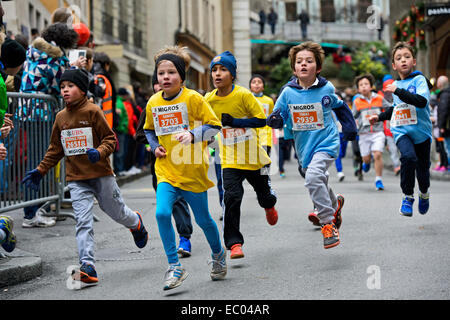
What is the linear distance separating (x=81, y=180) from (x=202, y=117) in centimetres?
115

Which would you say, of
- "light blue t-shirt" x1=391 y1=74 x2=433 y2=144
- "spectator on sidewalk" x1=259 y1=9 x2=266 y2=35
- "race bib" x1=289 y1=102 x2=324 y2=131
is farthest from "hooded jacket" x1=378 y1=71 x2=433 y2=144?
"spectator on sidewalk" x1=259 y1=9 x2=266 y2=35

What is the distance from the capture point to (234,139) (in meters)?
6.71

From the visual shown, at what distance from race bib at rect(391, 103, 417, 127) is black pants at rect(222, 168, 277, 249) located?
1.56m

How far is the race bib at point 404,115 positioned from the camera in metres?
7.55

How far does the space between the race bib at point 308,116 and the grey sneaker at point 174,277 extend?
186 centimetres

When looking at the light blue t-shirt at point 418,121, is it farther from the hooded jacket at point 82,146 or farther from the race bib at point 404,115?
the hooded jacket at point 82,146

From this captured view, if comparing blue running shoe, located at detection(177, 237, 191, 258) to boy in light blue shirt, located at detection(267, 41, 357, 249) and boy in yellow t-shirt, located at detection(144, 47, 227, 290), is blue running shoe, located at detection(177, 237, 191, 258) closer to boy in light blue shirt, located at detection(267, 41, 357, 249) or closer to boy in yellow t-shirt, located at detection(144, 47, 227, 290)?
boy in yellow t-shirt, located at detection(144, 47, 227, 290)

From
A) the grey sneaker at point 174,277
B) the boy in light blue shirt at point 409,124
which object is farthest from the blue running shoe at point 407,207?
the grey sneaker at point 174,277

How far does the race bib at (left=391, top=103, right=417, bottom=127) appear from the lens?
7547 millimetres

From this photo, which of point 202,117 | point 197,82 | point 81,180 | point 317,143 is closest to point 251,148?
point 317,143

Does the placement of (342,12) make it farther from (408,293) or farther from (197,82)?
(408,293)

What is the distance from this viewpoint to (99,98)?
9.87 m

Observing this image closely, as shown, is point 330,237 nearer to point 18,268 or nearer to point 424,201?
point 424,201

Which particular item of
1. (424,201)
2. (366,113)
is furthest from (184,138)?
(366,113)
